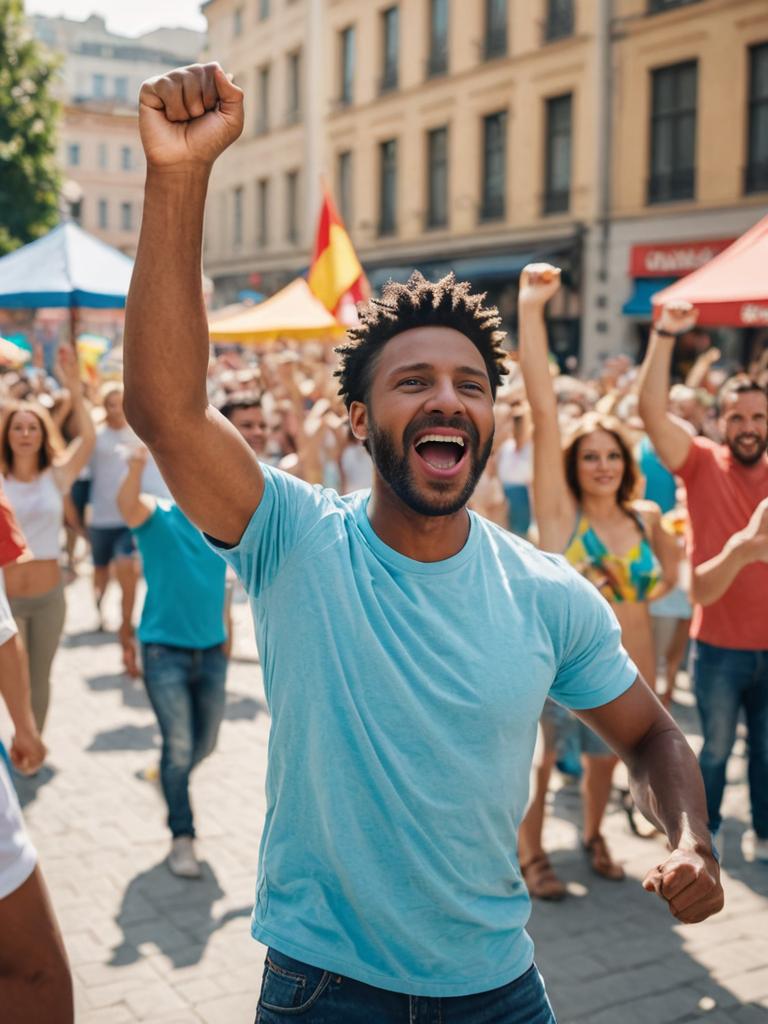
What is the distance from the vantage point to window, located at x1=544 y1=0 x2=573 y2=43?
77.8ft

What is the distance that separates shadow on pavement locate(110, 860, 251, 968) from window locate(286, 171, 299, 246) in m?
31.5

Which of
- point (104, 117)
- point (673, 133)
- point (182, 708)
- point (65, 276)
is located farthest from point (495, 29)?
point (104, 117)

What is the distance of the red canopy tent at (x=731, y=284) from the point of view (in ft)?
16.0

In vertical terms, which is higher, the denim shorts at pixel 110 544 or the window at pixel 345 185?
the window at pixel 345 185

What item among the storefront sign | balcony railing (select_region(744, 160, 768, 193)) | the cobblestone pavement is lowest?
the cobblestone pavement

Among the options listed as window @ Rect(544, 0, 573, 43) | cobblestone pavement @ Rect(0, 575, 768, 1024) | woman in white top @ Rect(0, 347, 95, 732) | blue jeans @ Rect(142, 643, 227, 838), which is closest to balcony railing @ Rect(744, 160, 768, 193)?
window @ Rect(544, 0, 573, 43)

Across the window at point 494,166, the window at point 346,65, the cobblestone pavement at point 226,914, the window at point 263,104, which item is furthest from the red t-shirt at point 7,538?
the window at point 263,104

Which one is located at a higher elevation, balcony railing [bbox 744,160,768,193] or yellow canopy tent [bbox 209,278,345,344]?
balcony railing [bbox 744,160,768,193]

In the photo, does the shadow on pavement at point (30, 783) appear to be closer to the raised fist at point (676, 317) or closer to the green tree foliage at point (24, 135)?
the raised fist at point (676, 317)

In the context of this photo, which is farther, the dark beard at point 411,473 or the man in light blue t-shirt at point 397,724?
the dark beard at point 411,473

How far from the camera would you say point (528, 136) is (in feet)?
81.6

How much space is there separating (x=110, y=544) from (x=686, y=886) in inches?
306

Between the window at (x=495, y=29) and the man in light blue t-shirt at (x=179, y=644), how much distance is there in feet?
75.4

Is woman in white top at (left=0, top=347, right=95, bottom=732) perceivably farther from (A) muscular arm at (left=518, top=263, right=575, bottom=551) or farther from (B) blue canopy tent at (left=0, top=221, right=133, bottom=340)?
(A) muscular arm at (left=518, top=263, right=575, bottom=551)
